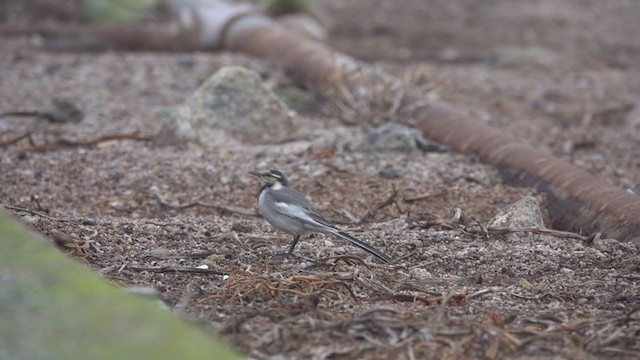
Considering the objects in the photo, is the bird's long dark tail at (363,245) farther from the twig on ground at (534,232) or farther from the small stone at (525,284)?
the twig on ground at (534,232)

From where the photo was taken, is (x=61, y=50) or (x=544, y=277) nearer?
(x=544, y=277)

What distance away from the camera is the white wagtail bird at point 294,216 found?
191 inches

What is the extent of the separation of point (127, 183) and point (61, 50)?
4.35 meters

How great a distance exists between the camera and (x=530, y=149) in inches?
271

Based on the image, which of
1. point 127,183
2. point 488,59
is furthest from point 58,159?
point 488,59

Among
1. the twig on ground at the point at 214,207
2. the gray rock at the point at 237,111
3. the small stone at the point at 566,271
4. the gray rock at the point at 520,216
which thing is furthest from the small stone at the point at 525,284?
the gray rock at the point at 237,111

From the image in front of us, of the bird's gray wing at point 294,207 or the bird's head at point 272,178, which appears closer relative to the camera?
the bird's gray wing at point 294,207

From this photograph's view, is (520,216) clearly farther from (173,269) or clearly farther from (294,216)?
(173,269)

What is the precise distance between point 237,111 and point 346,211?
168cm

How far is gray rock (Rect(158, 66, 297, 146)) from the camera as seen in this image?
7.36 meters

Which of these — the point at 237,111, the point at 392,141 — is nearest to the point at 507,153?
the point at 392,141

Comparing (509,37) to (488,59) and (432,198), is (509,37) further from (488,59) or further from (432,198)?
(432,198)

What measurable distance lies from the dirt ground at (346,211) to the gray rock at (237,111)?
201mm

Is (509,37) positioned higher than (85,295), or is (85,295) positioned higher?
(85,295)
